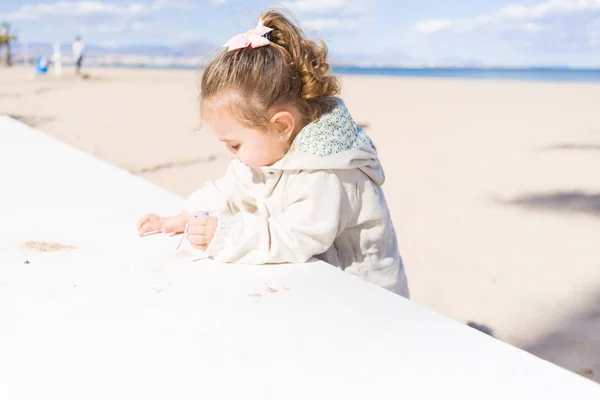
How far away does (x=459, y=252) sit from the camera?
3.12 metres

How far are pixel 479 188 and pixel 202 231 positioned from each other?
3507mm

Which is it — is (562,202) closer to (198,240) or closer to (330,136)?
(330,136)

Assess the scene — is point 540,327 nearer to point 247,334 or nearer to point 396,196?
point 247,334

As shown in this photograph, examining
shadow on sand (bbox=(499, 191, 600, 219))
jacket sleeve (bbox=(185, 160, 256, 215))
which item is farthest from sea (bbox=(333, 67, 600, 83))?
jacket sleeve (bbox=(185, 160, 256, 215))

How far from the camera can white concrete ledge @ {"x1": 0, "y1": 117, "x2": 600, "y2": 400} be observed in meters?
0.78

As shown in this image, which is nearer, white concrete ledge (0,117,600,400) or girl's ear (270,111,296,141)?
white concrete ledge (0,117,600,400)

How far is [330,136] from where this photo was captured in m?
1.42

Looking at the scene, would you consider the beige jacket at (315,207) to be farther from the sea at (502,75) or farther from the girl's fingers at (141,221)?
the sea at (502,75)

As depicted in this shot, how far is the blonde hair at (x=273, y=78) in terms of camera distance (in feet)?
4.58

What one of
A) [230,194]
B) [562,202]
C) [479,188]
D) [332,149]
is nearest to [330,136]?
[332,149]

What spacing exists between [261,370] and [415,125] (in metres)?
7.26

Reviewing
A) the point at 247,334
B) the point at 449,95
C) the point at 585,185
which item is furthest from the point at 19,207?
the point at 449,95

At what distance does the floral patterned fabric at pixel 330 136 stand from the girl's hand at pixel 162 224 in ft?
1.11

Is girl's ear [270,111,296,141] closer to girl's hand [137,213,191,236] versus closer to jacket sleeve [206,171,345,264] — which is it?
jacket sleeve [206,171,345,264]
